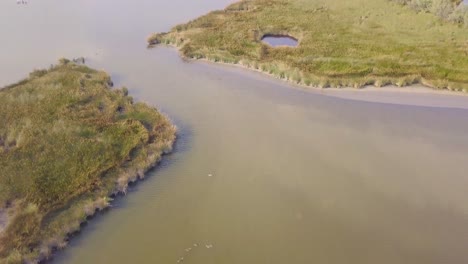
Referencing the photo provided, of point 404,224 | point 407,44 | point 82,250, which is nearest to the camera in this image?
point 82,250

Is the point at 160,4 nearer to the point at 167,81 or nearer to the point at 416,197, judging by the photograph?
the point at 167,81

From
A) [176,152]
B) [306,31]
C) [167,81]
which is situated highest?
[306,31]

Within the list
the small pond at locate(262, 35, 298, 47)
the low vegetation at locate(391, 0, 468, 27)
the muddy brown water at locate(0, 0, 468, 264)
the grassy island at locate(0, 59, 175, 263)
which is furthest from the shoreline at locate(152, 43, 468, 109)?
the low vegetation at locate(391, 0, 468, 27)

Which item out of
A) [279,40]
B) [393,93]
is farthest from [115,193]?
[279,40]

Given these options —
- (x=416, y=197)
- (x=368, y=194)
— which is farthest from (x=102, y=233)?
(x=416, y=197)

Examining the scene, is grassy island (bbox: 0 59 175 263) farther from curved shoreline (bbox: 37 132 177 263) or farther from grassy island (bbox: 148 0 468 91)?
grassy island (bbox: 148 0 468 91)

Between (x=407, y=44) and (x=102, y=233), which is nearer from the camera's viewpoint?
(x=102, y=233)
